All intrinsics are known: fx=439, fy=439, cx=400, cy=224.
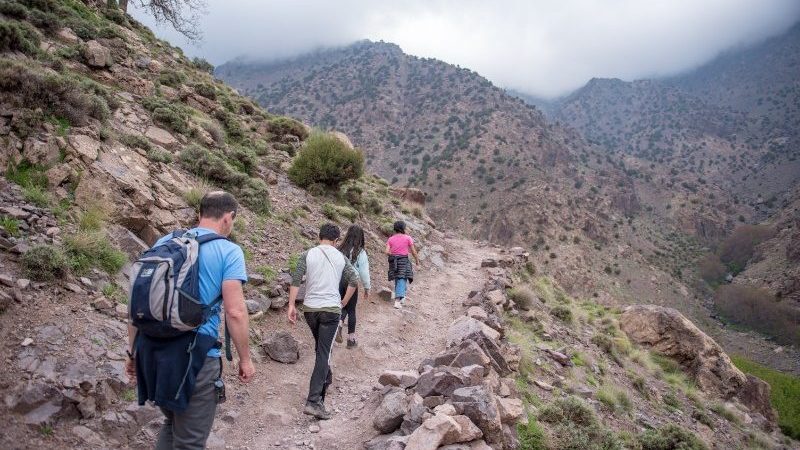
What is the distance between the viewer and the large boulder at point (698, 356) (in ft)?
51.5

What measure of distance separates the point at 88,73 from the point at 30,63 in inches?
140

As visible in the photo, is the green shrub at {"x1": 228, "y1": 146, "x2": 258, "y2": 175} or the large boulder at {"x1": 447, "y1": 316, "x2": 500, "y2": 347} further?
the green shrub at {"x1": 228, "y1": 146, "x2": 258, "y2": 175}

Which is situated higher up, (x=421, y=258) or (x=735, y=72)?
(x=735, y=72)

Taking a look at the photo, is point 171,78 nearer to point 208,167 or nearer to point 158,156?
point 208,167

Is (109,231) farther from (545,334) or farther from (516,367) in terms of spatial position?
(545,334)

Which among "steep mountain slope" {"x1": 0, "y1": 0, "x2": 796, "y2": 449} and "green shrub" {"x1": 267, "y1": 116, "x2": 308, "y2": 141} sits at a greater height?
"green shrub" {"x1": 267, "y1": 116, "x2": 308, "y2": 141}

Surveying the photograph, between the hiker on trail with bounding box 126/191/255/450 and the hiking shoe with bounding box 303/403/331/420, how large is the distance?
228 cm

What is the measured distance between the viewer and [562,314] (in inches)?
592

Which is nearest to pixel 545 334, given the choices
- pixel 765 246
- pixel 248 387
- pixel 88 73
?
pixel 248 387

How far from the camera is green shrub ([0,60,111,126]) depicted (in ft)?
21.4

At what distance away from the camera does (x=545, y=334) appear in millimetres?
11883

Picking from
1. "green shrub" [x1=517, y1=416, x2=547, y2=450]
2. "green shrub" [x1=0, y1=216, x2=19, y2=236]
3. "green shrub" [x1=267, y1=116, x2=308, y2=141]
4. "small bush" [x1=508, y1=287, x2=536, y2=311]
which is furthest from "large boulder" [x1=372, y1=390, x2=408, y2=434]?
"green shrub" [x1=267, y1=116, x2=308, y2=141]

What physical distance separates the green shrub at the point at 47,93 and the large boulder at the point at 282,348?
16.3 feet

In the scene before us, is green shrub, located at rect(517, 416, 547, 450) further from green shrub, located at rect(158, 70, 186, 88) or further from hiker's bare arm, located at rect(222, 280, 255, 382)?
green shrub, located at rect(158, 70, 186, 88)
